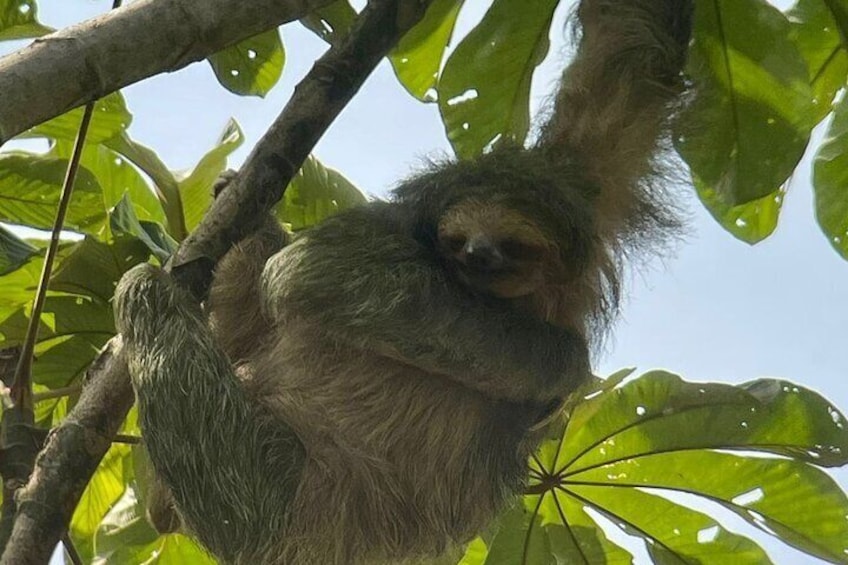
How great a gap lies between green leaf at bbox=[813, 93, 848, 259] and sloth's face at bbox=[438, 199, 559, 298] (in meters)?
1.68

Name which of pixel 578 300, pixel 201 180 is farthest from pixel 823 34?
pixel 201 180

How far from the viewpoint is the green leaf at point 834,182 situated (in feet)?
18.4

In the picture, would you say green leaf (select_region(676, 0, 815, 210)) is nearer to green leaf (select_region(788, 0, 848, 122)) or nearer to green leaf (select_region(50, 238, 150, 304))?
green leaf (select_region(788, 0, 848, 122))

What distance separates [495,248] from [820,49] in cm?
217

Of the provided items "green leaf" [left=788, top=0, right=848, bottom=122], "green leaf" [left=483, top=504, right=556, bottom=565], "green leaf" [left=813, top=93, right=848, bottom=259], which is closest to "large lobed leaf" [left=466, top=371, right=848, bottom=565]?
"green leaf" [left=483, top=504, right=556, bottom=565]

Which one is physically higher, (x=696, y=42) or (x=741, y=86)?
(x=696, y=42)

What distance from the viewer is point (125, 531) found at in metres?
5.96

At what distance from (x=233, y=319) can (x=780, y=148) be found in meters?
2.92

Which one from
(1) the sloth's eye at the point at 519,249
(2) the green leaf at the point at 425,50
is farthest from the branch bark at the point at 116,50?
(2) the green leaf at the point at 425,50

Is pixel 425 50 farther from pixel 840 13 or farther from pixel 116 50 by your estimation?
pixel 116 50

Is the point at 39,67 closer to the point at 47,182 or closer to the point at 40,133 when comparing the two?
the point at 47,182

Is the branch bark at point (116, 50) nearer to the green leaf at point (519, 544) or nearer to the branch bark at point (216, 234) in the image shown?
the branch bark at point (216, 234)

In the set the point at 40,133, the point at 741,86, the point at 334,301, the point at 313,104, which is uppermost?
the point at 40,133

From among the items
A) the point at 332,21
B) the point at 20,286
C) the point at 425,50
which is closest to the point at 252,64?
the point at 332,21
